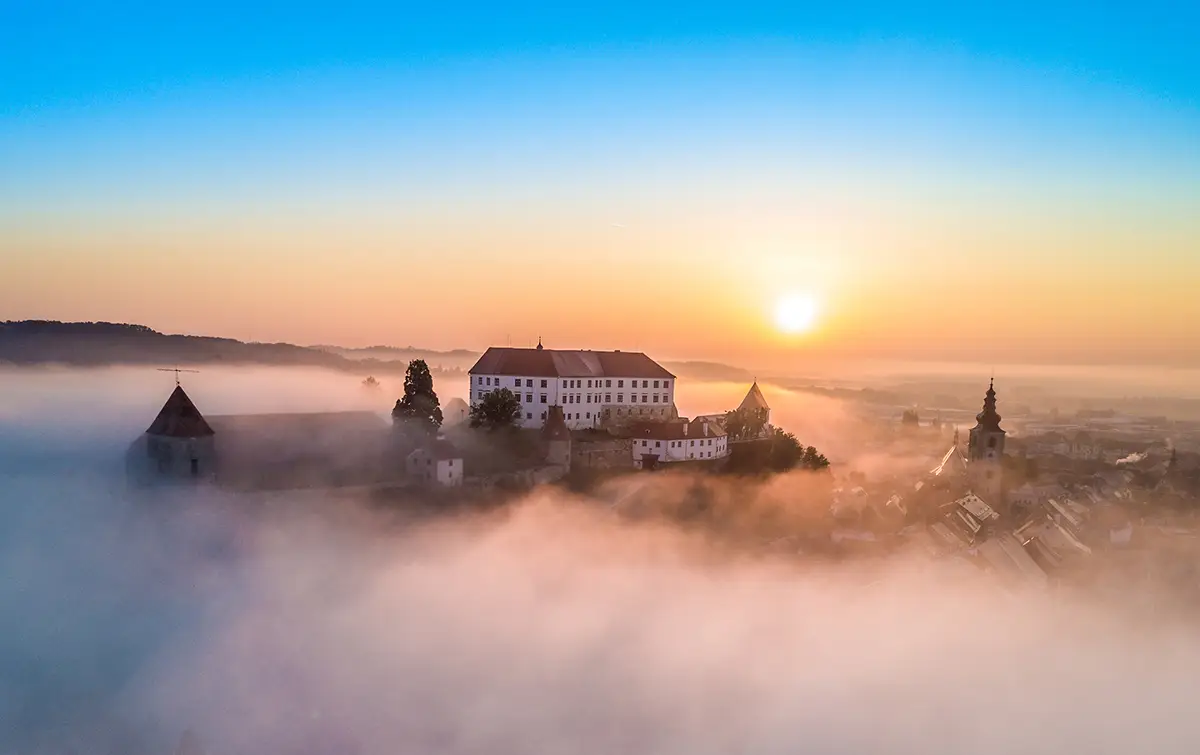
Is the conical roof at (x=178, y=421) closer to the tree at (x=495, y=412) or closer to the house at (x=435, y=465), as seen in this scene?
the house at (x=435, y=465)

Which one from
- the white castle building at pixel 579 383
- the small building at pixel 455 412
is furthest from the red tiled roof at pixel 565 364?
the small building at pixel 455 412

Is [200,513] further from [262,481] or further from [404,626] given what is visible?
[404,626]

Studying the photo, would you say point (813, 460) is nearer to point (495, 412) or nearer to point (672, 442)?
point (672, 442)

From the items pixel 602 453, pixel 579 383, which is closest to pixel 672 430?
pixel 602 453

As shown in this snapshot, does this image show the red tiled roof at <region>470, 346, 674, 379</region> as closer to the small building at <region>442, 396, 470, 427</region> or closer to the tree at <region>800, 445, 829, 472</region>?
the small building at <region>442, 396, 470, 427</region>

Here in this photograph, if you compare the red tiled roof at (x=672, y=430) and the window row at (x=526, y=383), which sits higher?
the window row at (x=526, y=383)

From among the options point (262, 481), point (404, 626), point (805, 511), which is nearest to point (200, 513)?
point (262, 481)

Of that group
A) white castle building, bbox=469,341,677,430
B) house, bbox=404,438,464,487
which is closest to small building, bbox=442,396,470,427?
white castle building, bbox=469,341,677,430
